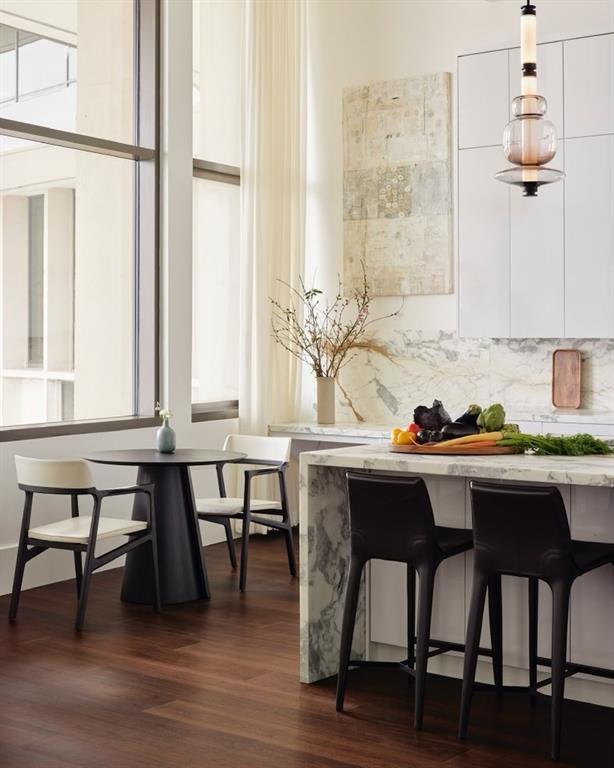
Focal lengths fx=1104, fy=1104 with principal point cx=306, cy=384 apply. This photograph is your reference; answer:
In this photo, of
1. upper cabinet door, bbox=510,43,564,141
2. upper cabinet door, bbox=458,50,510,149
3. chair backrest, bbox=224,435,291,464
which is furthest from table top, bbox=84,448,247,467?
upper cabinet door, bbox=510,43,564,141

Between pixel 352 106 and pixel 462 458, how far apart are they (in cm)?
449

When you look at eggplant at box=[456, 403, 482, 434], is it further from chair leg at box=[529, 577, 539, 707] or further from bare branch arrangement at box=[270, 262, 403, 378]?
bare branch arrangement at box=[270, 262, 403, 378]

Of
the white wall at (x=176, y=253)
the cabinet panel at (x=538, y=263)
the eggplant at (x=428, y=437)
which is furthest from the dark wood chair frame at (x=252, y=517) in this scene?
the eggplant at (x=428, y=437)

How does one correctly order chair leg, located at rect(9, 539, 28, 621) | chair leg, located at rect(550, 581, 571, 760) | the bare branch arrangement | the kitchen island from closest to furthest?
1. chair leg, located at rect(550, 581, 571, 760)
2. the kitchen island
3. chair leg, located at rect(9, 539, 28, 621)
4. the bare branch arrangement

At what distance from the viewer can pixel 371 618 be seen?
15.3ft

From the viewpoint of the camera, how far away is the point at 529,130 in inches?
154

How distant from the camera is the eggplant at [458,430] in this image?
177 inches

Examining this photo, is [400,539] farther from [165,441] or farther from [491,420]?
[165,441]

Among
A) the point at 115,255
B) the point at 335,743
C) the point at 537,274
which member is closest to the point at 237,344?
the point at 115,255

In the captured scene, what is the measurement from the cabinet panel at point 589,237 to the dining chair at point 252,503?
193cm

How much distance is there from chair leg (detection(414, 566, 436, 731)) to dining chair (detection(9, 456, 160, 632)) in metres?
2.01

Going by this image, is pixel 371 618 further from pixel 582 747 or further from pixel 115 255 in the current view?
pixel 115 255

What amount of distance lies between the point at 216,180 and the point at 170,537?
2.92 metres

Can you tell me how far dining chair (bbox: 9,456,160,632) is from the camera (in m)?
5.45
